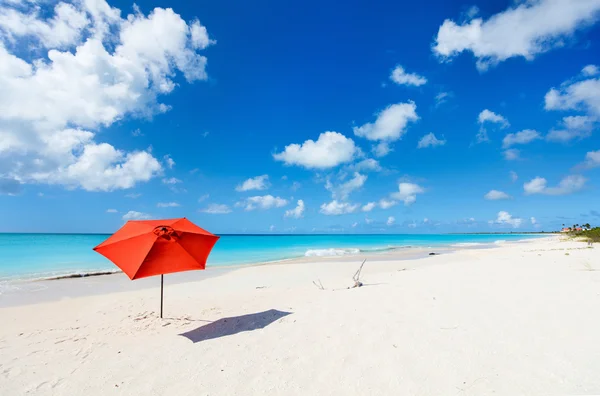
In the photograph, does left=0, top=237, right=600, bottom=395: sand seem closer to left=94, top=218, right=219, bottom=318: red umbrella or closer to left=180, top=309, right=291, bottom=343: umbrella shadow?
left=180, top=309, right=291, bottom=343: umbrella shadow

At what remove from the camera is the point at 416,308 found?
7098 mm

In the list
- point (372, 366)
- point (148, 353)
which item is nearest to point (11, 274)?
point (148, 353)

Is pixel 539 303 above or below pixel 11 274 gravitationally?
below

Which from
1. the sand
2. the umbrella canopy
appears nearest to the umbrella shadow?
the sand

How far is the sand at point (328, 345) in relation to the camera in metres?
4.08

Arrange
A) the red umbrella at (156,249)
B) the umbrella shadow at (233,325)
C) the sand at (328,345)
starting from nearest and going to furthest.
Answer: the sand at (328,345) → the red umbrella at (156,249) → the umbrella shadow at (233,325)

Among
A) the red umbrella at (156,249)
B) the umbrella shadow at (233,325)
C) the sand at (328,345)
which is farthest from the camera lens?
the umbrella shadow at (233,325)

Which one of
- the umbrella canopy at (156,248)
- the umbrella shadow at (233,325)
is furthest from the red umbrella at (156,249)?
the umbrella shadow at (233,325)

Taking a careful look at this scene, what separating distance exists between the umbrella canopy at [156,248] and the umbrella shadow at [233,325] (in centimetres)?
141

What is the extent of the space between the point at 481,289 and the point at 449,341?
4648mm

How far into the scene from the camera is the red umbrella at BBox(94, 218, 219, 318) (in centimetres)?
594

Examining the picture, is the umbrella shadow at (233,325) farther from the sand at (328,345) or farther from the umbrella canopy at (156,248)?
the umbrella canopy at (156,248)

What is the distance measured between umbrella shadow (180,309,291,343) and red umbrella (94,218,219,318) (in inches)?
55.6

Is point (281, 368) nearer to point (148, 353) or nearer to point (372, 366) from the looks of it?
point (372, 366)
